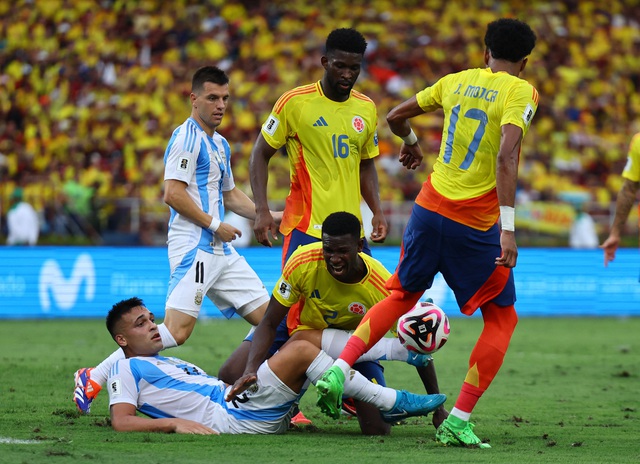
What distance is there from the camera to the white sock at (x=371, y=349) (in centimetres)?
655

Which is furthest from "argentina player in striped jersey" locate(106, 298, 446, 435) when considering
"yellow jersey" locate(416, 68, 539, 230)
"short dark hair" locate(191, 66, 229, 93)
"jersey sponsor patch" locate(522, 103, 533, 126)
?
"short dark hair" locate(191, 66, 229, 93)

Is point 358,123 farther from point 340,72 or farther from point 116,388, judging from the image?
point 116,388

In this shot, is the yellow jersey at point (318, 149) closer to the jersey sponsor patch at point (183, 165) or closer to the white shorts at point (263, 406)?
the jersey sponsor patch at point (183, 165)

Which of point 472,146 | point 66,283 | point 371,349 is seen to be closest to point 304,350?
point 371,349

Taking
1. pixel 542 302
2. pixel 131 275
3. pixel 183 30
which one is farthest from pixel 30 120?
pixel 542 302

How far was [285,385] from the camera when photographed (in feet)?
20.3

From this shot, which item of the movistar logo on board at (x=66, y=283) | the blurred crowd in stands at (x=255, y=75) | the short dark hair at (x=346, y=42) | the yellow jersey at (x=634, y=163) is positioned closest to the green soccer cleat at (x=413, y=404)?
the short dark hair at (x=346, y=42)

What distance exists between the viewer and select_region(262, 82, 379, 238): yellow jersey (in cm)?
729

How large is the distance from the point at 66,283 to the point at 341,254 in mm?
12032

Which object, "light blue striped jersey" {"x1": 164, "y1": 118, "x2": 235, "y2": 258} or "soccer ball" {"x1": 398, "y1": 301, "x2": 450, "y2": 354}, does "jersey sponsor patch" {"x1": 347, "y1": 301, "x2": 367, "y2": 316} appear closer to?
"soccer ball" {"x1": 398, "y1": 301, "x2": 450, "y2": 354}

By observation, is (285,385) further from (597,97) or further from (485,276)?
(597,97)

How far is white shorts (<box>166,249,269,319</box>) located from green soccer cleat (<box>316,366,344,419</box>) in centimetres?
205

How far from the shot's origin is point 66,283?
56.7ft

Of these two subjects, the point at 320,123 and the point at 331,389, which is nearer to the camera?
the point at 331,389
